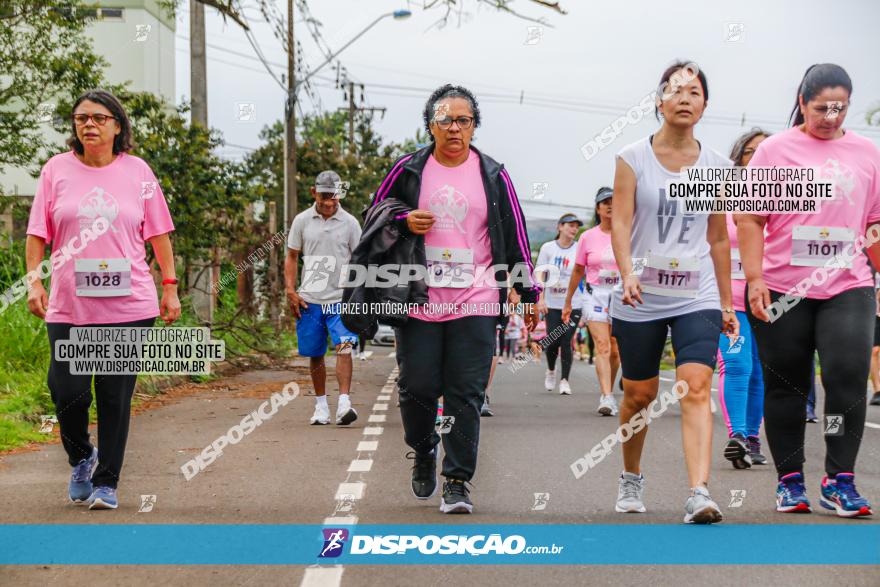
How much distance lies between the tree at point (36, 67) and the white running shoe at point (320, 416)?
6337mm

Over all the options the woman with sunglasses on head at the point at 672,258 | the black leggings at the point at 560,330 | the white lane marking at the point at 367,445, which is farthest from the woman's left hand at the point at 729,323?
the black leggings at the point at 560,330

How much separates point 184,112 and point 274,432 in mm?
8855

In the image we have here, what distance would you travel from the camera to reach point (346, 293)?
6473 millimetres

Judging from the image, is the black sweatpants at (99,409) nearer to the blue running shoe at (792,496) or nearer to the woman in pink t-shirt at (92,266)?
the woman in pink t-shirt at (92,266)

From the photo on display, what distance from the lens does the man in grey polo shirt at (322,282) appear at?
10.8 meters

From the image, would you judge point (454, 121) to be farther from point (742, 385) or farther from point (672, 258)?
point (742, 385)

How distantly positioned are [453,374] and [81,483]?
2049mm

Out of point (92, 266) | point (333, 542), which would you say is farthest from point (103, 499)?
point (333, 542)

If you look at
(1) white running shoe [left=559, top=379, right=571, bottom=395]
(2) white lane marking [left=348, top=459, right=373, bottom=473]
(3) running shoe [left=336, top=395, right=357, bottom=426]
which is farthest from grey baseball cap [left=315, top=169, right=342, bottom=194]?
(1) white running shoe [left=559, top=379, right=571, bottom=395]

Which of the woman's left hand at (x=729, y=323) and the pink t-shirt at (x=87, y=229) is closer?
the woman's left hand at (x=729, y=323)

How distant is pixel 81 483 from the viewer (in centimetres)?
661

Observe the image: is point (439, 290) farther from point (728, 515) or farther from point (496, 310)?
point (728, 515)

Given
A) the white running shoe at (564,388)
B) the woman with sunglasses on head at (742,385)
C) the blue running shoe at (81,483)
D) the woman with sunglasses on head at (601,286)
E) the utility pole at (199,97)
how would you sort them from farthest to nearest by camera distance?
the utility pole at (199,97), the white running shoe at (564,388), the woman with sunglasses on head at (601,286), the woman with sunglasses on head at (742,385), the blue running shoe at (81,483)

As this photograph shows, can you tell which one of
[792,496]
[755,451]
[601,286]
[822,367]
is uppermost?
[822,367]
